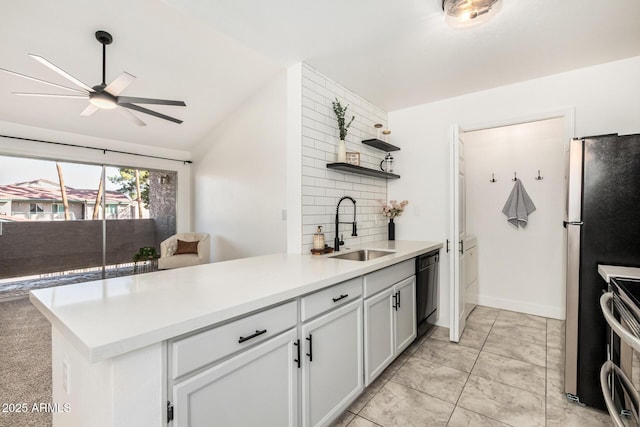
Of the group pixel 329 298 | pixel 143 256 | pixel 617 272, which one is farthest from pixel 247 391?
pixel 143 256

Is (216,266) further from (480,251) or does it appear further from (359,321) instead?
(480,251)

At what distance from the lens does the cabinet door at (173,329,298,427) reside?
38.7 inches

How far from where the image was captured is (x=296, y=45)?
220cm

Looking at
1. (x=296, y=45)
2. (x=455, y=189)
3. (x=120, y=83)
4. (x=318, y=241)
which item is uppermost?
(x=296, y=45)

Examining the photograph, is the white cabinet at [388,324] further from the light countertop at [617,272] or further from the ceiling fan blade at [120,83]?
the ceiling fan blade at [120,83]

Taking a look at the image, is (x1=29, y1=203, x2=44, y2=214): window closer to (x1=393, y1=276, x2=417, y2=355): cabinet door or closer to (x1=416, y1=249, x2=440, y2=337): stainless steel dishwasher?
(x1=393, y1=276, x2=417, y2=355): cabinet door

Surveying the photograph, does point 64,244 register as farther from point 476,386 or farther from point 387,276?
point 476,386

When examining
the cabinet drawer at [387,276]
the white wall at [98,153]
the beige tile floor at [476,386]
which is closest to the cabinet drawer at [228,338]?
the cabinet drawer at [387,276]

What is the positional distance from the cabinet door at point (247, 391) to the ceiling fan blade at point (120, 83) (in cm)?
246

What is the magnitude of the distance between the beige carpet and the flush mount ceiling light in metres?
3.41

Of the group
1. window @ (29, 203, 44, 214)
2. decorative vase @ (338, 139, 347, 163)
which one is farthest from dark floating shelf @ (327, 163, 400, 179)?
window @ (29, 203, 44, 214)

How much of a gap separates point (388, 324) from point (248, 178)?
3.06 meters

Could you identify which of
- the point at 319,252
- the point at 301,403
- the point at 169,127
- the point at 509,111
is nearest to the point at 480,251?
the point at 509,111

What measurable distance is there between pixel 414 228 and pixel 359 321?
1899 mm
